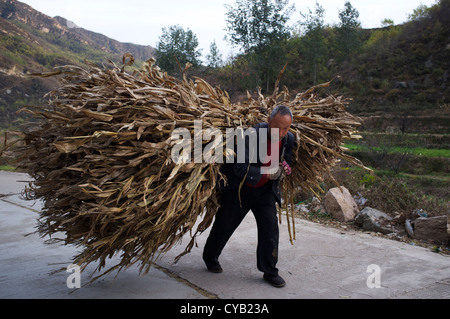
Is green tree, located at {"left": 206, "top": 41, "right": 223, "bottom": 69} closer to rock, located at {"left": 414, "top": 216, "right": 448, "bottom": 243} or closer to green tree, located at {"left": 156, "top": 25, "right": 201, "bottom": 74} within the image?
green tree, located at {"left": 156, "top": 25, "right": 201, "bottom": 74}

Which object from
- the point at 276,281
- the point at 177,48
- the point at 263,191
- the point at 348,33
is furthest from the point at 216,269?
the point at 348,33

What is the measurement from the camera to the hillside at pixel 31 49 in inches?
1264

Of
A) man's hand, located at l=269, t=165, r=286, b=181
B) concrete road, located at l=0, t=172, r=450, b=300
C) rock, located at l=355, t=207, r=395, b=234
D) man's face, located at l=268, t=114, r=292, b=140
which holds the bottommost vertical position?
concrete road, located at l=0, t=172, r=450, b=300

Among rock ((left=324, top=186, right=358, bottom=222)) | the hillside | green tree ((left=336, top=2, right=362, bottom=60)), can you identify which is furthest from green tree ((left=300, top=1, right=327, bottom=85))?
rock ((left=324, top=186, right=358, bottom=222))

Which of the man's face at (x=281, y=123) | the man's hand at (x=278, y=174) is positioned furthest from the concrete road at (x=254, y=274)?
the man's face at (x=281, y=123)

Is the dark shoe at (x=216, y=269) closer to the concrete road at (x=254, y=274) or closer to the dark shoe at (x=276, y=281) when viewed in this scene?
the concrete road at (x=254, y=274)

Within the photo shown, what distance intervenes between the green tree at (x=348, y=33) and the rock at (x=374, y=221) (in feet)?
98.1

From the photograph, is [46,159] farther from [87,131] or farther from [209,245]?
[209,245]

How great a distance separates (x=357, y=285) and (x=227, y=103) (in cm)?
200

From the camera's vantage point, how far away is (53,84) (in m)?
36.3

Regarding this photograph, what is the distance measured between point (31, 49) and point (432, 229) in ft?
139

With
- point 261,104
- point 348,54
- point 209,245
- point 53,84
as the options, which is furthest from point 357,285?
point 53,84

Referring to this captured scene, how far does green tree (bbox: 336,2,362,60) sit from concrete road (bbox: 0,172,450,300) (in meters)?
30.8

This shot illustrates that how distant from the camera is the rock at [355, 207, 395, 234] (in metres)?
4.96
